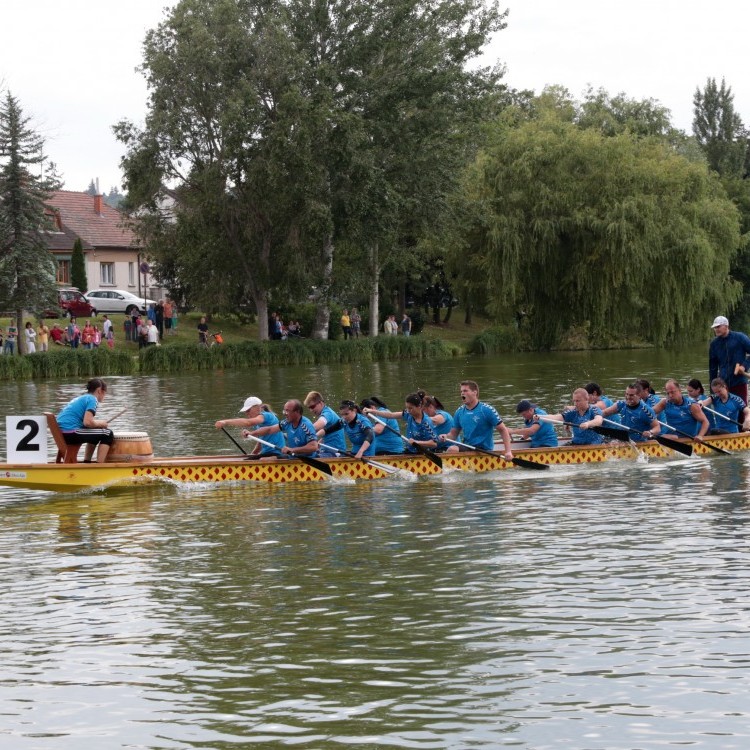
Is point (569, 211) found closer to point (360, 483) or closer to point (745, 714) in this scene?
point (360, 483)

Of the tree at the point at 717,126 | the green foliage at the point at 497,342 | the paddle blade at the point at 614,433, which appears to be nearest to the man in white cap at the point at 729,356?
the paddle blade at the point at 614,433

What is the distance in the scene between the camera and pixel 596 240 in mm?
58219

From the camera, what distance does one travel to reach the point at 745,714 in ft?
30.1

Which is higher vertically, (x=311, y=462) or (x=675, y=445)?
(x=311, y=462)

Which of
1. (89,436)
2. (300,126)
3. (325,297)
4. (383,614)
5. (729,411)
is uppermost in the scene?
(300,126)

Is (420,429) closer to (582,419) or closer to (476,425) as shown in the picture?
(476,425)

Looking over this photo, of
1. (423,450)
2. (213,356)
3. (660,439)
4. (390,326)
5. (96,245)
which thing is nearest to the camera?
(423,450)

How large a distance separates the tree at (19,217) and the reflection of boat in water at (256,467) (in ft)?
113

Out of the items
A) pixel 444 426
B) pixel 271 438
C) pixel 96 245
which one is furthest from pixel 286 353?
pixel 271 438

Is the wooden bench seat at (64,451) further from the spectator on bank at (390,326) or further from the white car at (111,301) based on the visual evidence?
the white car at (111,301)

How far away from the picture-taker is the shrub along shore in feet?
161

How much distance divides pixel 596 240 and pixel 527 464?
3848 cm

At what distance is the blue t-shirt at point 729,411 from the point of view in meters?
23.8

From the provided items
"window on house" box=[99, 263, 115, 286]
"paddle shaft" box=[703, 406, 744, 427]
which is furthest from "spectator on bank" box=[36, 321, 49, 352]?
"paddle shaft" box=[703, 406, 744, 427]
